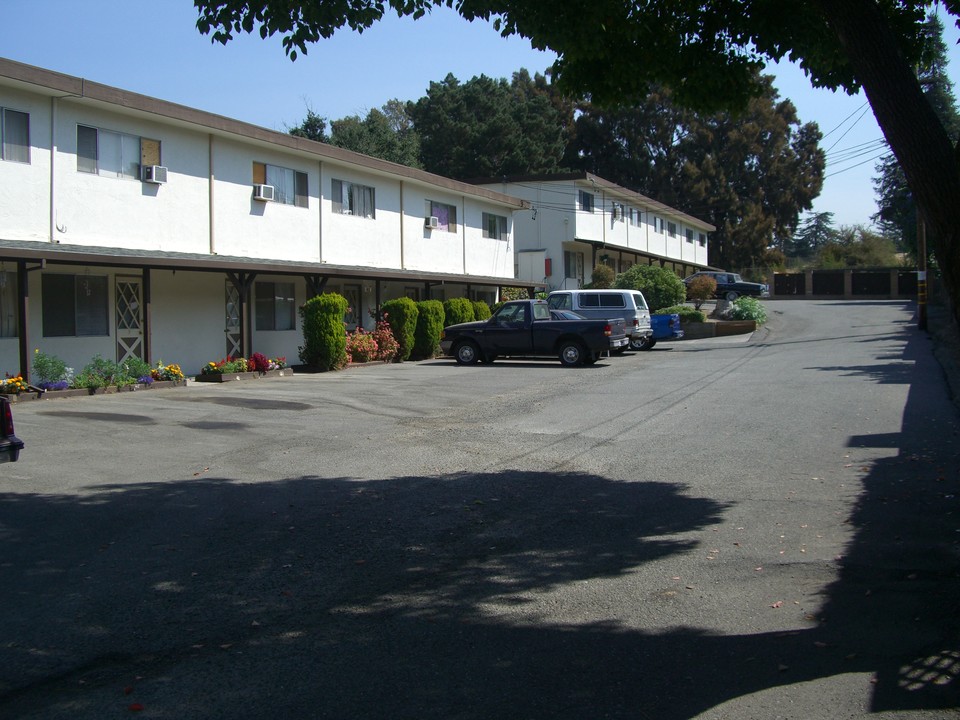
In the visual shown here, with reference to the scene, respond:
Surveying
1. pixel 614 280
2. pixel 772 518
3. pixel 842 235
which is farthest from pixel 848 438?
pixel 842 235

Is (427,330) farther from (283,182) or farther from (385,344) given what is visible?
(283,182)

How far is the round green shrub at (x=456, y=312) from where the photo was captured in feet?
97.0

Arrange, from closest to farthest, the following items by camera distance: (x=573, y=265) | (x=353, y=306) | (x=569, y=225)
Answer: (x=353, y=306)
(x=569, y=225)
(x=573, y=265)

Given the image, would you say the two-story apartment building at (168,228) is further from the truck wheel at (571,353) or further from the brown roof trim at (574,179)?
the brown roof trim at (574,179)

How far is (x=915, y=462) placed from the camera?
400 inches

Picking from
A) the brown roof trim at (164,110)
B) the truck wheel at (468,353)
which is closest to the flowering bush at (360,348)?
the truck wheel at (468,353)

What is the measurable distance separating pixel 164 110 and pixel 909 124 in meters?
17.5

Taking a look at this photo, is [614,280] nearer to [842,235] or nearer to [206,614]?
[206,614]

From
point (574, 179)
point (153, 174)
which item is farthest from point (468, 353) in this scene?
point (574, 179)

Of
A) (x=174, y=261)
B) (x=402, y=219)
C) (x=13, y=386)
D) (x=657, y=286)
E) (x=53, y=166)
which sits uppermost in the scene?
(x=402, y=219)

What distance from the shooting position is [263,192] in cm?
2331

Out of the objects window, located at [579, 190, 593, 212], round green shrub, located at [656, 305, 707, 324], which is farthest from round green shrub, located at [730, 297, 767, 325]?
window, located at [579, 190, 593, 212]

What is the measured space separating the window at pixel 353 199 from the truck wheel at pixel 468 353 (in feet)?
18.7

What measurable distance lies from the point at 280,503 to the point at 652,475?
13.3 feet
